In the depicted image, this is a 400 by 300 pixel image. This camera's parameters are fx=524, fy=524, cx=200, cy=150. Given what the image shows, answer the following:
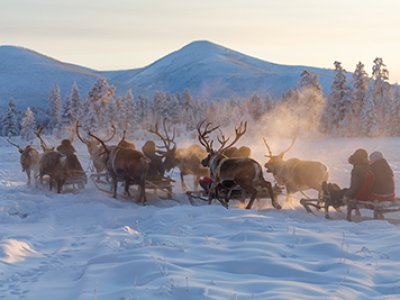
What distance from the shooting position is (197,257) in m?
6.69

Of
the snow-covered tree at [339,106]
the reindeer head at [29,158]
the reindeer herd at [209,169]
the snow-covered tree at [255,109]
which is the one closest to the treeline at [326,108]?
the snow-covered tree at [339,106]

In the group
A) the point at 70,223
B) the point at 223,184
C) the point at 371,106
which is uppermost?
the point at 371,106

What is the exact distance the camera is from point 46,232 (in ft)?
31.1

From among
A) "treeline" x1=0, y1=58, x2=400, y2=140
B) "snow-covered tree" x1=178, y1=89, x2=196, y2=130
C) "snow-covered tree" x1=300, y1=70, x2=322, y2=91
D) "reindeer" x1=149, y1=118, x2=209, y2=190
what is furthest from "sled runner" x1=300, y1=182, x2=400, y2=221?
"snow-covered tree" x1=178, y1=89, x2=196, y2=130

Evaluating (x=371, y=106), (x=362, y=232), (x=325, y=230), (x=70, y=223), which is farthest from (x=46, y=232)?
(x=371, y=106)

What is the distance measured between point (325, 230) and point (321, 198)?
3.52 meters

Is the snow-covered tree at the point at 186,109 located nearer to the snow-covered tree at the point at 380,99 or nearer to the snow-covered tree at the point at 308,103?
the snow-covered tree at the point at 308,103

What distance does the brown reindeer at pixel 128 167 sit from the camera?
13.5 m

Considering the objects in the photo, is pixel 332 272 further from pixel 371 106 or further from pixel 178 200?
pixel 371 106

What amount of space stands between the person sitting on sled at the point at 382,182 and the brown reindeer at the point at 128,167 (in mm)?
5623

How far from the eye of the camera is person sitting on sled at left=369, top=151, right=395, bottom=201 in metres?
10.9

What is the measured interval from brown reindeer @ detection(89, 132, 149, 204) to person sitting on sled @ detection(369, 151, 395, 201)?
5.62 meters

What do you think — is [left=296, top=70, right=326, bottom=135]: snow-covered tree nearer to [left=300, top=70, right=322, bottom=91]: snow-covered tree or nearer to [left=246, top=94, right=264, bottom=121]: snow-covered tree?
[left=300, top=70, right=322, bottom=91]: snow-covered tree

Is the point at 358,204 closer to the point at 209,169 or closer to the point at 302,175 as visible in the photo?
the point at 302,175
